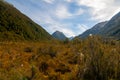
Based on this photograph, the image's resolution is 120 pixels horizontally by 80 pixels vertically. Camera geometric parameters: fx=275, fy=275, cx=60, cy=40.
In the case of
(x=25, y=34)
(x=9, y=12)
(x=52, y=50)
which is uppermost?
(x=9, y=12)

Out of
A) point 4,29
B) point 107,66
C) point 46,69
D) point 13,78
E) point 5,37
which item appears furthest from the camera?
point 4,29

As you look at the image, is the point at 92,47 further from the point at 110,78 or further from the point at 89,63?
the point at 110,78

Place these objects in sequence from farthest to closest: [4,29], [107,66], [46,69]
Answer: [4,29]
[46,69]
[107,66]

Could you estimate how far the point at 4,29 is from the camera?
388 feet

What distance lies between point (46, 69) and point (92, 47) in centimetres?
284

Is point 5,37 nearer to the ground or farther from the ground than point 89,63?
farther from the ground

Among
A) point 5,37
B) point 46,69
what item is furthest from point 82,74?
point 5,37

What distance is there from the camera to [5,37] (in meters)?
109

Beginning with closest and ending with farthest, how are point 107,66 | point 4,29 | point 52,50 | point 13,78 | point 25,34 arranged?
point 13,78, point 107,66, point 52,50, point 4,29, point 25,34

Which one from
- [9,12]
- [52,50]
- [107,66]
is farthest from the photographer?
[9,12]

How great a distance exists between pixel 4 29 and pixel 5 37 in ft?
33.3

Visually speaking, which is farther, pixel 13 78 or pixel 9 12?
pixel 9 12

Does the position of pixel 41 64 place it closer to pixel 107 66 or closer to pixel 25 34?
pixel 107 66

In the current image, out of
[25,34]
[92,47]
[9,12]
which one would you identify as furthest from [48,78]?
[9,12]
